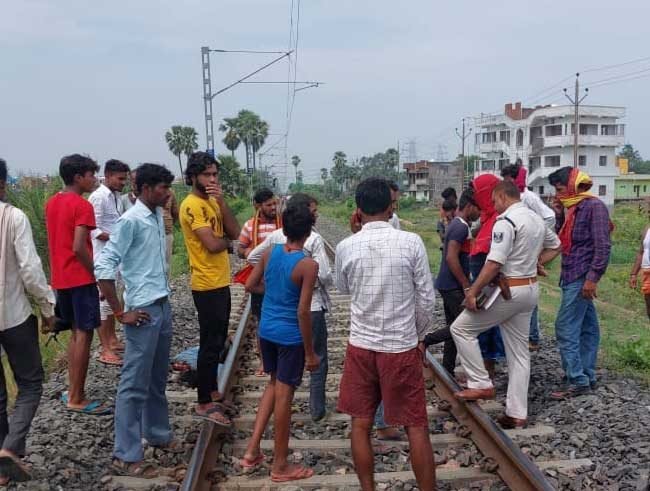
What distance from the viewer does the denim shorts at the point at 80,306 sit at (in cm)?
477

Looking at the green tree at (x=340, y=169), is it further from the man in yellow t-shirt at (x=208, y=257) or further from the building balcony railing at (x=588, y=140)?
the man in yellow t-shirt at (x=208, y=257)

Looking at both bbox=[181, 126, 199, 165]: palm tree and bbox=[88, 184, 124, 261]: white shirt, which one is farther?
bbox=[181, 126, 199, 165]: palm tree

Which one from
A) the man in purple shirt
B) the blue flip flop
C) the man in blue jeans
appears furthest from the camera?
the man in purple shirt

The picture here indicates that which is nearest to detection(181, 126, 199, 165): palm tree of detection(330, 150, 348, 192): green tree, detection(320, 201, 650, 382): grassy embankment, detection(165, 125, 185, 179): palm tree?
detection(165, 125, 185, 179): palm tree

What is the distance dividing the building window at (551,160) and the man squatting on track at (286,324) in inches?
2454

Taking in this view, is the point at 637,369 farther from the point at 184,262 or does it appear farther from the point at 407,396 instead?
the point at 184,262

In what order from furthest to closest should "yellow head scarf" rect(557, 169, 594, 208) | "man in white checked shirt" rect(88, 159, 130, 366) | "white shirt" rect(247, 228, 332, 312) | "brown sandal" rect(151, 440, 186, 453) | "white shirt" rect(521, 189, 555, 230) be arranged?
1. "white shirt" rect(521, 189, 555, 230)
2. "man in white checked shirt" rect(88, 159, 130, 366)
3. "yellow head scarf" rect(557, 169, 594, 208)
4. "white shirt" rect(247, 228, 332, 312)
5. "brown sandal" rect(151, 440, 186, 453)

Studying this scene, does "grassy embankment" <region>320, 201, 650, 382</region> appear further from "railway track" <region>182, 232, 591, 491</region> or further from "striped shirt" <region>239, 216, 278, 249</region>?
"striped shirt" <region>239, 216, 278, 249</region>

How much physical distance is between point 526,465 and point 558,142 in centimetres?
6186

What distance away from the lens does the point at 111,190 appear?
602 cm

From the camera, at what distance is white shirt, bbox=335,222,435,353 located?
3377mm

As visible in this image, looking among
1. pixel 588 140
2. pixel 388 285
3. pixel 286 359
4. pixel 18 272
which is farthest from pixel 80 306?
pixel 588 140

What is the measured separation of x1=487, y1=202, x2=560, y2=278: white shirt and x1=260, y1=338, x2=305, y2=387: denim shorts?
5.10 feet

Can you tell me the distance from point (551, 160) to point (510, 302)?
203 feet
